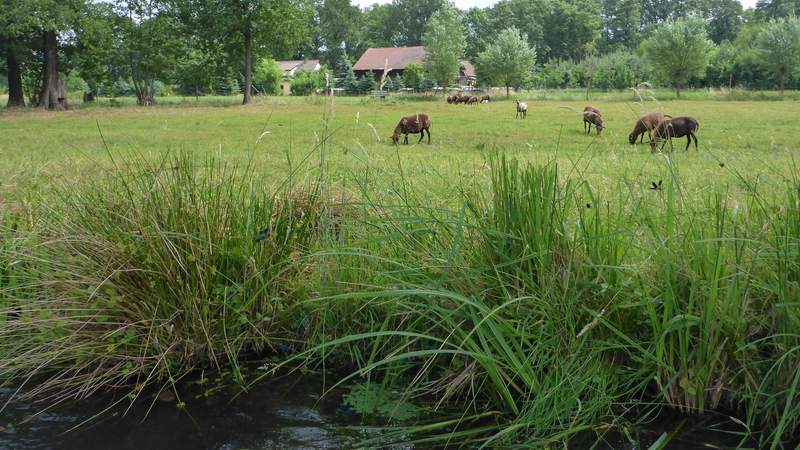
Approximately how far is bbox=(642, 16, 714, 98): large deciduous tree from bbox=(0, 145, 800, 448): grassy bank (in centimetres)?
5286

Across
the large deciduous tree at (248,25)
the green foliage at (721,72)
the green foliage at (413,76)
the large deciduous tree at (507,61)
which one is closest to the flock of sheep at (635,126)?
the large deciduous tree at (248,25)

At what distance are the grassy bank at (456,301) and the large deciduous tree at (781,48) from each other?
175 ft

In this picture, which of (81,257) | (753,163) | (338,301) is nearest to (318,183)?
(338,301)

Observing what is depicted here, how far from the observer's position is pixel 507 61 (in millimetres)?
59250

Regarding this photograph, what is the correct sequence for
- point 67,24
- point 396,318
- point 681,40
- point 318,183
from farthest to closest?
point 681,40 < point 67,24 < point 318,183 < point 396,318

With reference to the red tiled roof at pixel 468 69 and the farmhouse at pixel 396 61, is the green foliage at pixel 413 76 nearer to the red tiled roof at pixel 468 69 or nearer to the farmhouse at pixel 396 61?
the farmhouse at pixel 396 61

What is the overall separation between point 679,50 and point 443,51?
64.4 feet

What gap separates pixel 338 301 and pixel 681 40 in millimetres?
53899

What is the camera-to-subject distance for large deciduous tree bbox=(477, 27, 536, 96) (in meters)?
59.4

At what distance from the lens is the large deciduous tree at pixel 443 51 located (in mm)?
59719

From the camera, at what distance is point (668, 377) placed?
9.54ft

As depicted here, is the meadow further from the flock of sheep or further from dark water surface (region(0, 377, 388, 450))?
the flock of sheep

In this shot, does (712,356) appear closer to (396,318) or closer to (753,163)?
(396,318)

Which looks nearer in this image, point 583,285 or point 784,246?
point 784,246
